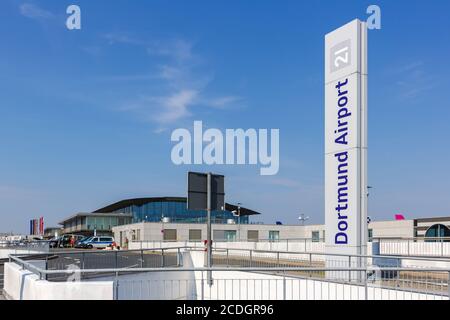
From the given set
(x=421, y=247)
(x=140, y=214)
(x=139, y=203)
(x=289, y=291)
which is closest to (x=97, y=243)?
(x=140, y=214)

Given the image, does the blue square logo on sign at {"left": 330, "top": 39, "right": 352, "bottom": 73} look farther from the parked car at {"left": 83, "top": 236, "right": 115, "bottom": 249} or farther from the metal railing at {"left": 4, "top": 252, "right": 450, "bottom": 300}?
the parked car at {"left": 83, "top": 236, "right": 115, "bottom": 249}

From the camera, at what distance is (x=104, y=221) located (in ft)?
342

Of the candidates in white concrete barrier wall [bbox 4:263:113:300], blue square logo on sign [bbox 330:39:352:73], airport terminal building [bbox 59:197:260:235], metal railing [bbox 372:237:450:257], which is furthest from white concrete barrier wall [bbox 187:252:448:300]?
airport terminal building [bbox 59:197:260:235]

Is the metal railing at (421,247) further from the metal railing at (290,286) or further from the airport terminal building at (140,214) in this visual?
the airport terminal building at (140,214)

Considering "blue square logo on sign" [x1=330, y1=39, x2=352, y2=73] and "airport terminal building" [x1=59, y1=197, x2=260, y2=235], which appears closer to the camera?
"blue square logo on sign" [x1=330, y1=39, x2=352, y2=73]

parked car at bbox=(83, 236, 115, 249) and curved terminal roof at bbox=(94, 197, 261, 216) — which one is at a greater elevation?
curved terminal roof at bbox=(94, 197, 261, 216)

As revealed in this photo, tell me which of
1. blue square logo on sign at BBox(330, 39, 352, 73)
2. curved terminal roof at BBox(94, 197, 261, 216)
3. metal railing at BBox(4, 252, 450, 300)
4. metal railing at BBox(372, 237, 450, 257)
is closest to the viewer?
metal railing at BBox(4, 252, 450, 300)

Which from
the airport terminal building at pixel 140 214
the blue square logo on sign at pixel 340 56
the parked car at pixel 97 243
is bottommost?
the parked car at pixel 97 243

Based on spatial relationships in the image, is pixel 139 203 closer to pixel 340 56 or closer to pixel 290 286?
pixel 340 56

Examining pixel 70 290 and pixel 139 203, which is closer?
pixel 70 290

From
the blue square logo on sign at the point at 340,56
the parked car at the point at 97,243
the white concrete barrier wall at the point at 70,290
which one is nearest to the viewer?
the white concrete barrier wall at the point at 70,290

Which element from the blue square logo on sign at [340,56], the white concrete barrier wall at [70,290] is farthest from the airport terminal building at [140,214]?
the white concrete barrier wall at [70,290]
